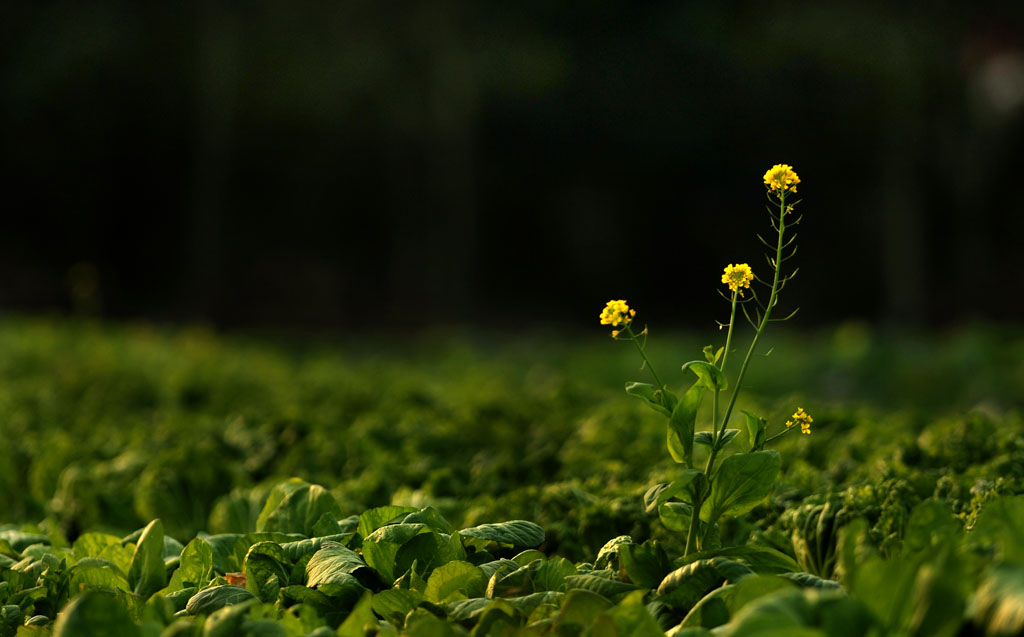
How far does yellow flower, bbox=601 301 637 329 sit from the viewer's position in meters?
2.11

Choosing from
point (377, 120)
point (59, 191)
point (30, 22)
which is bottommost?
point (59, 191)

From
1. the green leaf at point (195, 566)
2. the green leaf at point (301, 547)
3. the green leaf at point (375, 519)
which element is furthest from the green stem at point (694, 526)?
the green leaf at point (195, 566)

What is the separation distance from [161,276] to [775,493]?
19.7 meters

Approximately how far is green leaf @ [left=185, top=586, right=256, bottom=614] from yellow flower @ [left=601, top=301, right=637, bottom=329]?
3.07ft

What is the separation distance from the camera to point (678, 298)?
2047cm

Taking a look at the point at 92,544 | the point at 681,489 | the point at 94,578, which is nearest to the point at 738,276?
the point at 681,489

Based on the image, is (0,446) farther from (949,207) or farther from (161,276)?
(949,207)

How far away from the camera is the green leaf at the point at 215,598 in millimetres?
2094

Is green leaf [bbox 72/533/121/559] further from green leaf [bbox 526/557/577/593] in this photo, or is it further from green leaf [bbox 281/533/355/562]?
green leaf [bbox 526/557/577/593]

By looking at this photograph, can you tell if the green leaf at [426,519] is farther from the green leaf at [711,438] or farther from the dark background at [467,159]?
the dark background at [467,159]

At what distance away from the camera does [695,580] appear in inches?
79.5

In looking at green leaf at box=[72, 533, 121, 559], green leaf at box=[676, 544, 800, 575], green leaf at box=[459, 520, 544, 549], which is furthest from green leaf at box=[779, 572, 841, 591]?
green leaf at box=[72, 533, 121, 559]

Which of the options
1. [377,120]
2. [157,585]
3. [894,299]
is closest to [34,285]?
[377,120]

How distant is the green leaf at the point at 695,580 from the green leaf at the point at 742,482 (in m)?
0.17
